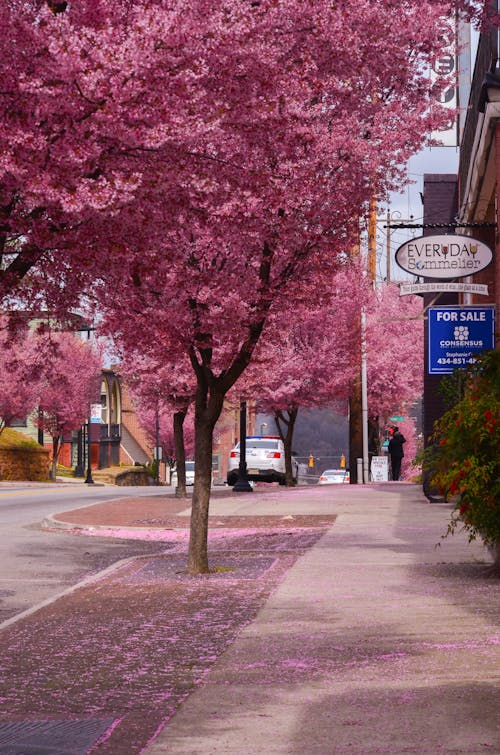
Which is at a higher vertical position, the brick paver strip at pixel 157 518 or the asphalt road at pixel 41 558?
the brick paver strip at pixel 157 518

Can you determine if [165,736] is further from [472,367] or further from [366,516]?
[366,516]

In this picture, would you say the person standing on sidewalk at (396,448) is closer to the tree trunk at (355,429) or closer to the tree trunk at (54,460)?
the tree trunk at (355,429)

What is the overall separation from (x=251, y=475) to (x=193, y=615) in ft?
112

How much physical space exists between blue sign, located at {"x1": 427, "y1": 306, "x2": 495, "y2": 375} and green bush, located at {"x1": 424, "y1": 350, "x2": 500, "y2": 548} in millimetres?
9419

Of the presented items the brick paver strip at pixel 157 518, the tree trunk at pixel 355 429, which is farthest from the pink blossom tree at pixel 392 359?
the brick paver strip at pixel 157 518

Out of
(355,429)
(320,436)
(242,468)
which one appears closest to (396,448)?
(355,429)

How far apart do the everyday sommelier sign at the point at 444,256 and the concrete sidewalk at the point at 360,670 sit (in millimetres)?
7838

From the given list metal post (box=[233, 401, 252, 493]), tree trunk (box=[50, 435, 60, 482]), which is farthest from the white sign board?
tree trunk (box=[50, 435, 60, 482])

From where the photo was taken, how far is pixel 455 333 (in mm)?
21625

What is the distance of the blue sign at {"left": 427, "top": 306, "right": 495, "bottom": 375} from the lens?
2152 cm

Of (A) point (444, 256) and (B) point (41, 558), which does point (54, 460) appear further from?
(B) point (41, 558)

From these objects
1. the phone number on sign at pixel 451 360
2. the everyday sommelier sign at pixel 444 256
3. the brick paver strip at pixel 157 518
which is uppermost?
the everyday sommelier sign at pixel 444 256

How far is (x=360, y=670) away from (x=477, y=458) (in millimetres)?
4329

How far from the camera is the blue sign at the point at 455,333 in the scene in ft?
70.6
